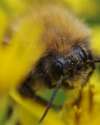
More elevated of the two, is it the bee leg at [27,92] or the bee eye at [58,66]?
the bee eye at [58,66]

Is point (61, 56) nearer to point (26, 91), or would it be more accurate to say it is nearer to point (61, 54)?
point (61, 54)

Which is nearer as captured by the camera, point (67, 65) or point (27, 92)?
point (67, 65)

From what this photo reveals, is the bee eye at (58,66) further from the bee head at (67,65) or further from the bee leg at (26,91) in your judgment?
the bee leg at (26,91)

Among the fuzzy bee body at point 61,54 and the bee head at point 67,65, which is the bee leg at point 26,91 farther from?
the bee head at point 67,65

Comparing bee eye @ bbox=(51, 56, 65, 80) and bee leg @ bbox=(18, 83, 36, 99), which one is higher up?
bee eye @ bbox=(51, 56, 65, 80)

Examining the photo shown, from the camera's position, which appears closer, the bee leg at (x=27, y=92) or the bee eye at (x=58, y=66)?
the bee eye at (x=58, y=66)

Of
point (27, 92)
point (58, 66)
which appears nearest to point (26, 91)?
point (27, 92)

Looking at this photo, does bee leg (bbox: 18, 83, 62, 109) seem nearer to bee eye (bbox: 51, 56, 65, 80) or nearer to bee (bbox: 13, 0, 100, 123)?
bee (bbox: 13, 0, 100, 123)

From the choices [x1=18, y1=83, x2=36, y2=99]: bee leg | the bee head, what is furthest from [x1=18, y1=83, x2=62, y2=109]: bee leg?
the bee head

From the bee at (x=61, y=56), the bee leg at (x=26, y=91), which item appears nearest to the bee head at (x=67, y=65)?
the bee at (x=61, y=56)
